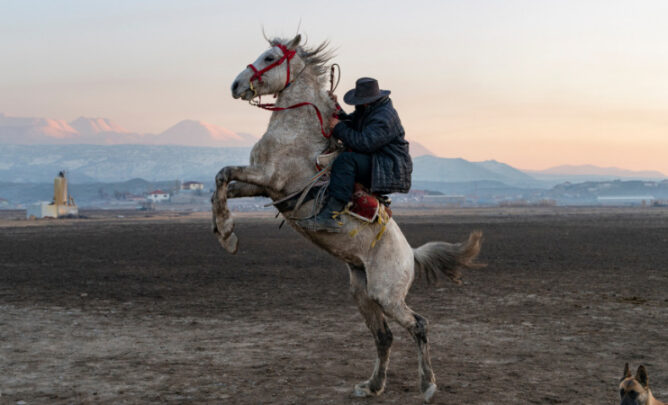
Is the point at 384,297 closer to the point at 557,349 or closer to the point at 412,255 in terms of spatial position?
the point at 412,255

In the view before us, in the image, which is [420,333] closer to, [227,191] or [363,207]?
[363,207]

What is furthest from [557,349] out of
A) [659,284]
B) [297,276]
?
[297,276]

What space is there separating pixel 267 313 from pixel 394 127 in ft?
21.2

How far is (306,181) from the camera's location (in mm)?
5648

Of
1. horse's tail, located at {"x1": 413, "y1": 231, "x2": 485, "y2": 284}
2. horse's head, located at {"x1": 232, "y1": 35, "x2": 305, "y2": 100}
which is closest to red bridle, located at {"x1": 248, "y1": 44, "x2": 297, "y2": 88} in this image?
horse's head, located at {"x1": 232, "y1": 35, "x2": 305, "y2": 100}

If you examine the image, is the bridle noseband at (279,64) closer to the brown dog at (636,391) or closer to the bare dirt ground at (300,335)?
the bare dirt ground at (300,335)

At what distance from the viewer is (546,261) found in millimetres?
20578

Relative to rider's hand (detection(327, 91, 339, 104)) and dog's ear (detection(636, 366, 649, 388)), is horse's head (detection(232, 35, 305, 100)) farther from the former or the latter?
dog's ear (detection(636, 366, 649, 388))

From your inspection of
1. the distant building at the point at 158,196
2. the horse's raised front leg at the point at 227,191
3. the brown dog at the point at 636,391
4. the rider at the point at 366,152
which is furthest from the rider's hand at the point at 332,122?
the distant building at the point at 158,196

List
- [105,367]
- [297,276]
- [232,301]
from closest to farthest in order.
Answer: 1. [105,367]
2. [232,301]
3. [297,276]

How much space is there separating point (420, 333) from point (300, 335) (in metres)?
3.60

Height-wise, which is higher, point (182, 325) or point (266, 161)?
point (266, 161)

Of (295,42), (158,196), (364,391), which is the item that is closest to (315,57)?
(295,42)

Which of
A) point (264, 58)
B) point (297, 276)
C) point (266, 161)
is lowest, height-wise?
point (297, 276)
